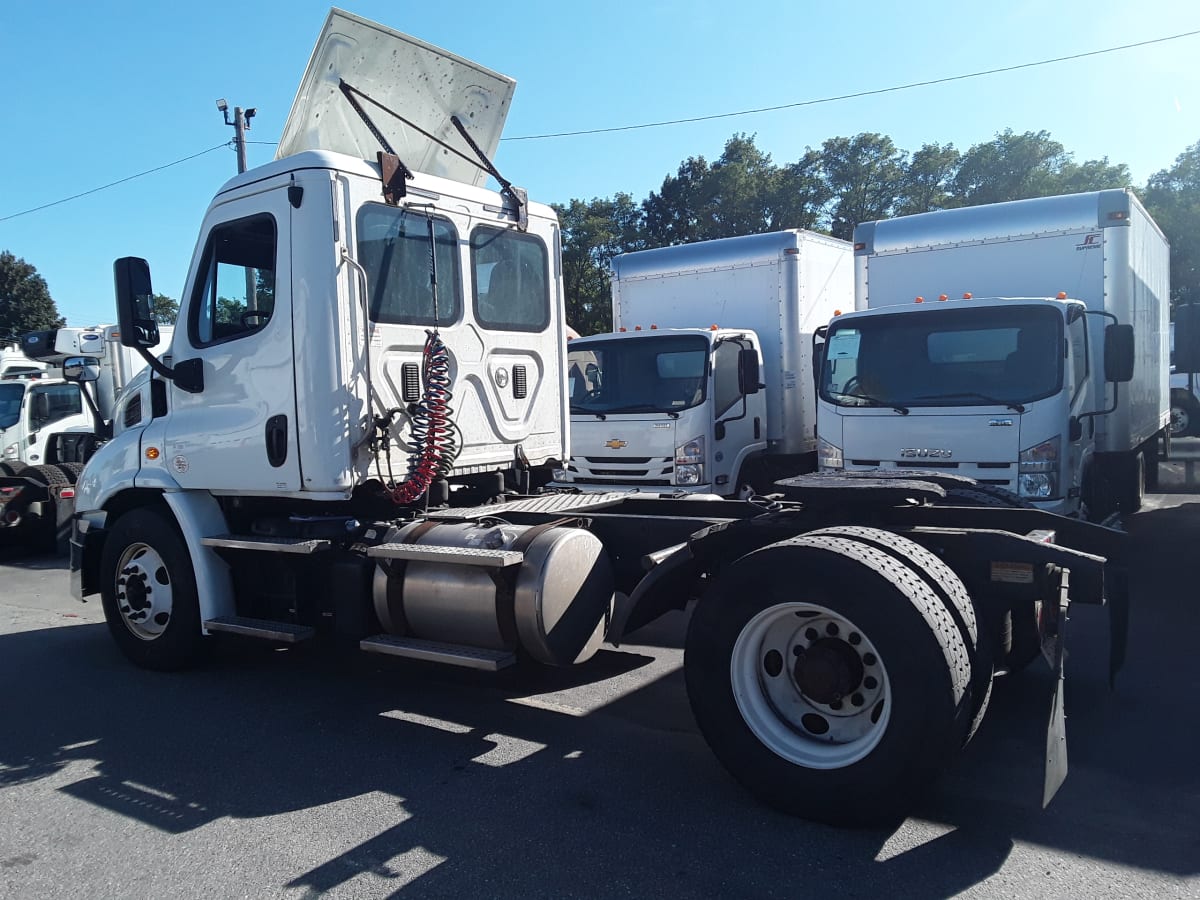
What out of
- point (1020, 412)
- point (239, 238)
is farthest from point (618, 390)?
point (239, 238)

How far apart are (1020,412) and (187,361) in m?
6.02

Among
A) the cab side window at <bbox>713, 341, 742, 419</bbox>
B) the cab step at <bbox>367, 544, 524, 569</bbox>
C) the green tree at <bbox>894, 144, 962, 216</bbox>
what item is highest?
the green tree at <bbox>894, 144, 962, 216</bbox>

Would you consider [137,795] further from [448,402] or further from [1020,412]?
[1020,412]

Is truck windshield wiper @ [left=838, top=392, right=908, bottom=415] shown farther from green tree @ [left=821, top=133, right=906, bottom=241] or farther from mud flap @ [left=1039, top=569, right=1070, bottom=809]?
green tree @ [left=821, top=133, right=906, bottom=241]

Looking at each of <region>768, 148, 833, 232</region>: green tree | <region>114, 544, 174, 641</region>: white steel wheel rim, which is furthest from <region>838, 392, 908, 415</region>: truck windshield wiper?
<region>768, 148, 833, 232</region>: green tree

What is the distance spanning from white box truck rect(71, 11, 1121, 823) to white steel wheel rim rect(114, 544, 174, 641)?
0.07 feet

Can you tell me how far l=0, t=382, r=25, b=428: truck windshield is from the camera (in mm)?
13367

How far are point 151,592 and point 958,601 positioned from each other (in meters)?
5.01

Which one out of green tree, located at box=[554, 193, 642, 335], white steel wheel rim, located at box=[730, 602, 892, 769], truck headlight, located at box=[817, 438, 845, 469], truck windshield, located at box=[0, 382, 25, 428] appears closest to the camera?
white steel wheel rim, located at box=[730, 602, 892, 769]

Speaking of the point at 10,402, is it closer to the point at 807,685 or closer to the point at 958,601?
the point at 807,685

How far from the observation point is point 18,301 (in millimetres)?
39281

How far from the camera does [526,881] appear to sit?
3.41 m

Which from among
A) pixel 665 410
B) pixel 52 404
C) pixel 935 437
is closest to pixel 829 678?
pixel 935 437

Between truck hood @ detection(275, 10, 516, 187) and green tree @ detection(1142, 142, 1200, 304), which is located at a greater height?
green tree @ detection(1142, 142, 1200, 304)
